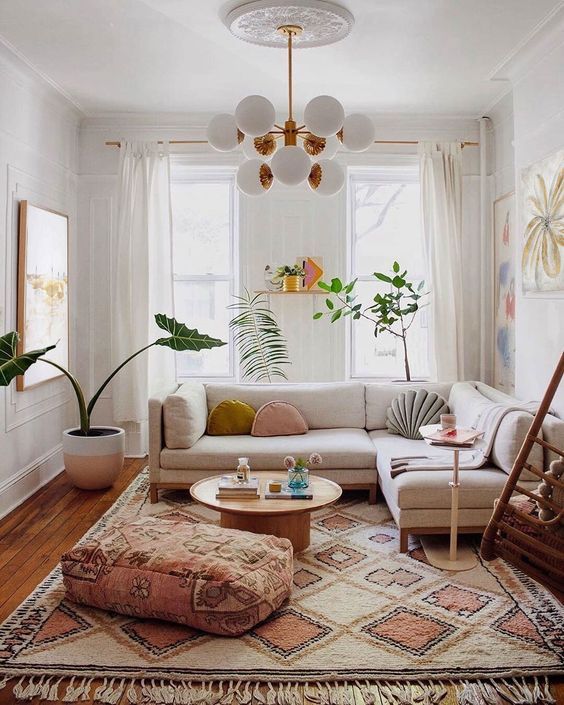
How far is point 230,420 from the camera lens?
4.97 metres

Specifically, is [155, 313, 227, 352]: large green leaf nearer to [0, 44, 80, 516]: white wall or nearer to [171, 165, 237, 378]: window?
[0, 44, 80, 516]: white wall

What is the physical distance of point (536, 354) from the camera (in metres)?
4.40

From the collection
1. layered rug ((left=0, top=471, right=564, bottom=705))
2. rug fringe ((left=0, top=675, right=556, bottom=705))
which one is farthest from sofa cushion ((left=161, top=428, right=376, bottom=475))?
rug fringe ((left=0, top=675, right=556, bottom=705))

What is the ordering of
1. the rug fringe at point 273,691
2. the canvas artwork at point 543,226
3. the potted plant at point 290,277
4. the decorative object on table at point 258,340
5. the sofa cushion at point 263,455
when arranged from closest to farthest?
the rug fringe at point 273,691 → the canvas artwork at point 543,226 → the sofa cushion at point 263,455 → the potted plant at point 290,277 → the decorative object on table at point 258,340

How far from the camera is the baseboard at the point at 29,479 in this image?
4426 millimetres

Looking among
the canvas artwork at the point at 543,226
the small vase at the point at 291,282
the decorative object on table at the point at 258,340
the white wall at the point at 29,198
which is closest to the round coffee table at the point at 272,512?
the white wall at the point at 29,198

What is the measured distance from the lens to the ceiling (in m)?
3.72

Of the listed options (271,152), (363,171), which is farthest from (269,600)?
(363,171)

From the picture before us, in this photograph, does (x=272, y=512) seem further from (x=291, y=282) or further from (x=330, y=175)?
(x=291, y=282)

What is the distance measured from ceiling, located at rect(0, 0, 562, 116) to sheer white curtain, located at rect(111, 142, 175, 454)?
0.46 metres

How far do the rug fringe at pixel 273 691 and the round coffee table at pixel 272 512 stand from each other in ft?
3.57

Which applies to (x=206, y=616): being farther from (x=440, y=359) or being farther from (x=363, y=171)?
(x=363, y=171)

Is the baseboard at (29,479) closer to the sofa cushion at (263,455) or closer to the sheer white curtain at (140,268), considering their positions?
the sheer white curtain at (140,268)

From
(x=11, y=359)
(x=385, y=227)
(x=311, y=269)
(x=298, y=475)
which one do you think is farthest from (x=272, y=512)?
(x=385, y=227)
